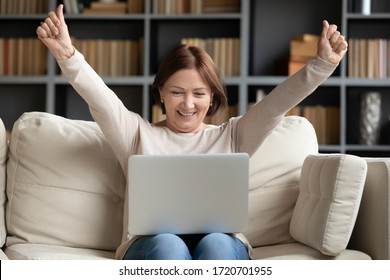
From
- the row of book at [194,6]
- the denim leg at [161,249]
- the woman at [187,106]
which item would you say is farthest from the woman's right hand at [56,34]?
the row of book at [194,6]

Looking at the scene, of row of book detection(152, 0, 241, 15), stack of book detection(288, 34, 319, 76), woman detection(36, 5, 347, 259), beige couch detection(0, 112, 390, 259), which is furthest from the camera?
row of book detection(152, 0, 241, 15)

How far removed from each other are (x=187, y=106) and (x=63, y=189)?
0.47 m

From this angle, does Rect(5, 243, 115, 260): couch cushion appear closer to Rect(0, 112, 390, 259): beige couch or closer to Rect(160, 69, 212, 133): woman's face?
Rect(0, 112, 390, 259): beige couch

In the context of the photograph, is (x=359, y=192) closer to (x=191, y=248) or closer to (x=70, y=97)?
(x=191, y=248)

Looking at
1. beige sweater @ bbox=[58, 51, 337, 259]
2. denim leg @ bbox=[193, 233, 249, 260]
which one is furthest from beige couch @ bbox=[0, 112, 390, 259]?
denim leg @ bbox=[193, 233, 249, 260]

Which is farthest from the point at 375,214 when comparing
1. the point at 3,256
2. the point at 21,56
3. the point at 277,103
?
the point at 21,56

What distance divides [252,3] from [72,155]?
2617 millimetres

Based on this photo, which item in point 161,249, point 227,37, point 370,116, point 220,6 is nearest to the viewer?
point 161,249

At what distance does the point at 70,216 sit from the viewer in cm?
217

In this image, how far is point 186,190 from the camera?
1795 mm

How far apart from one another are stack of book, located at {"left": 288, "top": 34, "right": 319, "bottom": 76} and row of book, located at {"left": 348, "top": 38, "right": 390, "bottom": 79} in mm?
245

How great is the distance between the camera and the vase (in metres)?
4.24

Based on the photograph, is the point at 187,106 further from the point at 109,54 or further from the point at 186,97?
the point at 109,54

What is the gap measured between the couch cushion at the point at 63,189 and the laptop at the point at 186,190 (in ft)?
1.25
